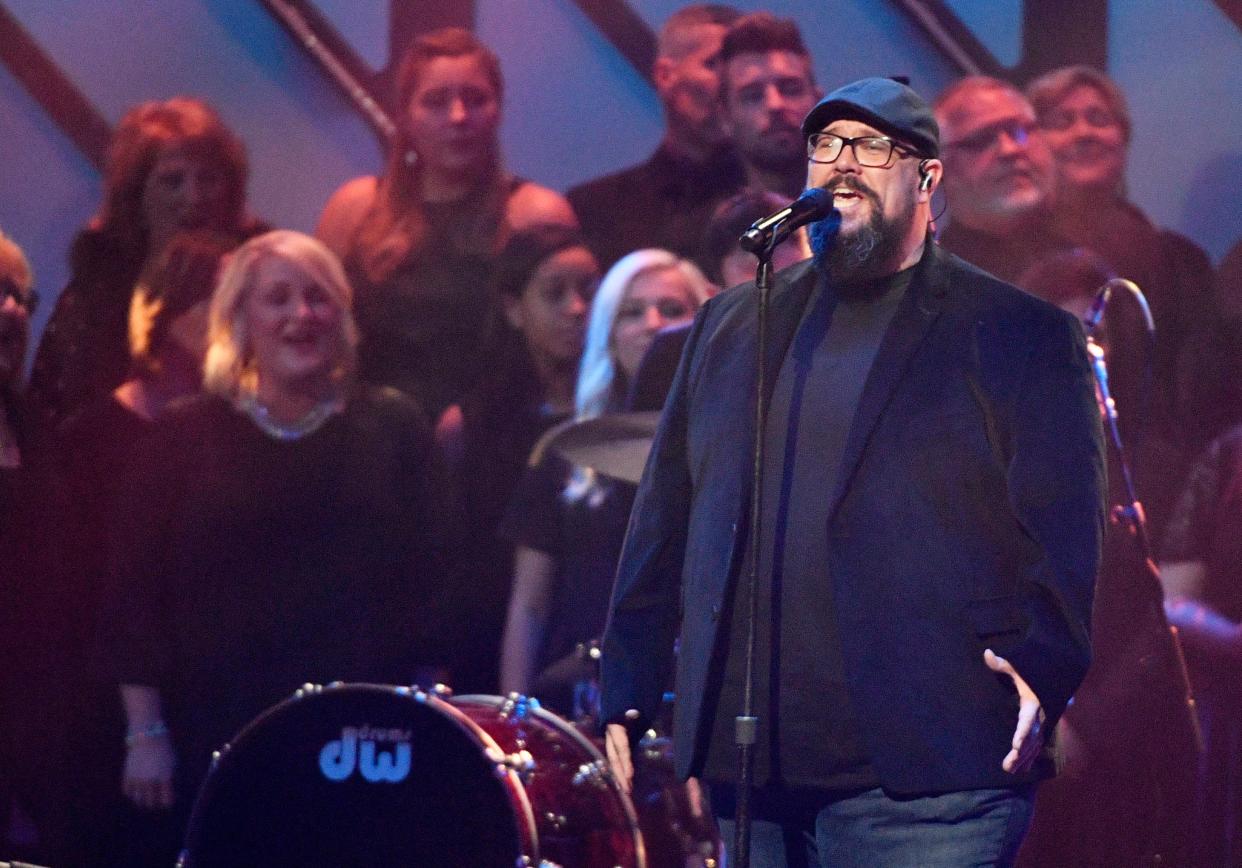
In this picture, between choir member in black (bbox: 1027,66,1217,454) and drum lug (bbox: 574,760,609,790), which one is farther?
choir member in black (bbox: 1027,66,1217,454)

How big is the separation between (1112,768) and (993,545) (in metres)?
2.70

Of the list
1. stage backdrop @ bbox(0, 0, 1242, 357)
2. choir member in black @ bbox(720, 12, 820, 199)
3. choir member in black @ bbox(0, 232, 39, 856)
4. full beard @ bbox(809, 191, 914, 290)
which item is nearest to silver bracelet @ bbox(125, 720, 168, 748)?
choir member in black @ bbox(0, 232, 39, 856)

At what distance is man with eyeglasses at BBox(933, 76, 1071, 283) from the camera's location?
5273 millimetres

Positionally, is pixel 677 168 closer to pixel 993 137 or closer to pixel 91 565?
pixel 993 137

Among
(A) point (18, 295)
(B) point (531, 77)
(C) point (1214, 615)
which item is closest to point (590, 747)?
(C) point (1214, 615)

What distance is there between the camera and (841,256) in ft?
8.61

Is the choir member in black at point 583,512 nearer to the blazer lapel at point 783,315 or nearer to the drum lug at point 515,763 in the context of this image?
the drum lug at point 515,763

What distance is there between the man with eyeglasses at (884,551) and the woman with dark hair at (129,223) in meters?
3.43

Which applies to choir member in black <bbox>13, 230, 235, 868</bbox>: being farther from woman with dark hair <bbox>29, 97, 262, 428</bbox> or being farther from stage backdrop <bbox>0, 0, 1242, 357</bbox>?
stage backdrop <bbox>0, 0, 1242, 357</bbox>

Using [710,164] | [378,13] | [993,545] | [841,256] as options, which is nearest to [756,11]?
[710,164]

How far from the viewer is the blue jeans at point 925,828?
2404mm

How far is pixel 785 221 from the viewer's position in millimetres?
2508

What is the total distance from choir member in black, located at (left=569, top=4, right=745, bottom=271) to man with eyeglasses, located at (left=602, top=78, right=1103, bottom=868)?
277cm

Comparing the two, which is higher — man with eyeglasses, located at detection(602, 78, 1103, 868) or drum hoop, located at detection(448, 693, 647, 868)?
man with eyeglasses, located at detection(602, 78, 1103, 868)
